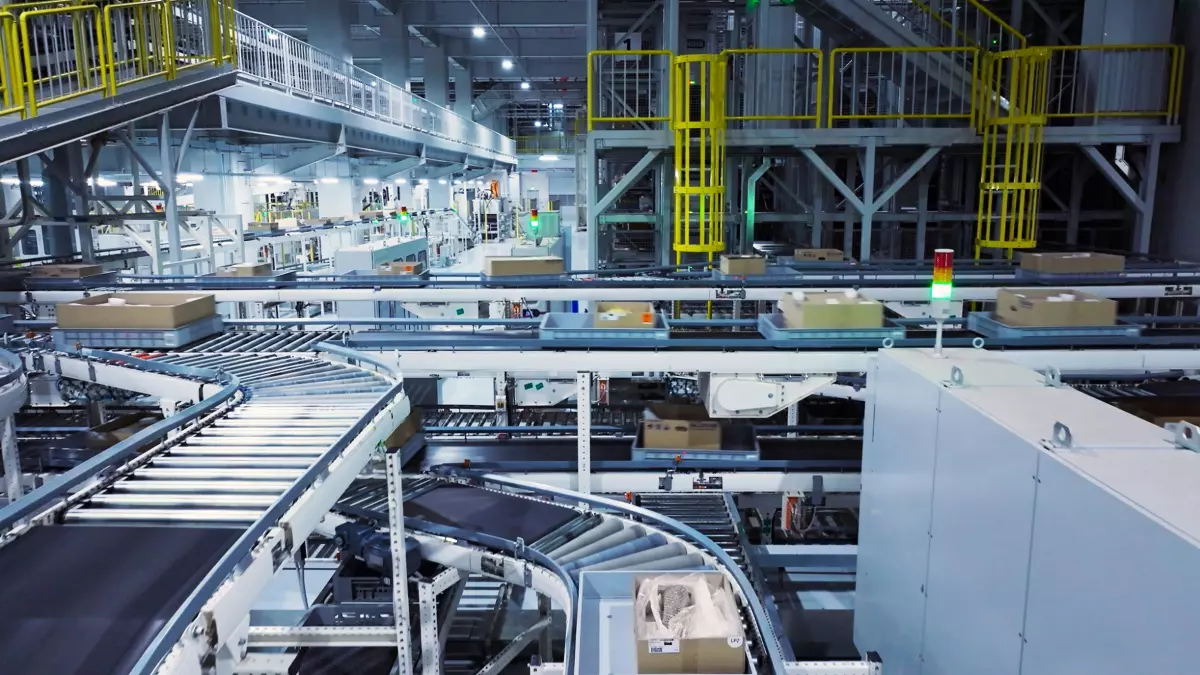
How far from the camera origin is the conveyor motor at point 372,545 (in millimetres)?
4164

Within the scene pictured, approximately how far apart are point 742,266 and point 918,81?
6.19 meters

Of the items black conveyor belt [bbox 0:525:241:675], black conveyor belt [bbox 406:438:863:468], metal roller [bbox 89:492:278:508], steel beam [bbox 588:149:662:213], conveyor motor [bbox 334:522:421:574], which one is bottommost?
conveyor motor [bbox 334:522:421:574]

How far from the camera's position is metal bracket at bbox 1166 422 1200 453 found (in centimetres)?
190

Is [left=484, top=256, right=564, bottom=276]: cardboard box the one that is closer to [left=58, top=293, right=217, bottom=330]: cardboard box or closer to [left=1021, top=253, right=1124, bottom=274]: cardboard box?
[left=58, top=293, right=217, bottom=330]: cardboard box

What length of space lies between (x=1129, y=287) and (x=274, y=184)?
66.8 ft

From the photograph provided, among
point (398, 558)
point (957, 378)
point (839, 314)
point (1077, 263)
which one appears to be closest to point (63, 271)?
point (398, 558)

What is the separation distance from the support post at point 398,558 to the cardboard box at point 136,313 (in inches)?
80.3

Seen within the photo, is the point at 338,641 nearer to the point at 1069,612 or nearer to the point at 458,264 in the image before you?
the point at 1069,612

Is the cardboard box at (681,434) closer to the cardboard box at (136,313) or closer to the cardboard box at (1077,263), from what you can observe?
the cardboard box at (136,313)

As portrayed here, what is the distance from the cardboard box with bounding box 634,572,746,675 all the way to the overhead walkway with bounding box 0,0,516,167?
5992 mm

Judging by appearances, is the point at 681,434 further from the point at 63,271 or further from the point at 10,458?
the point at 63,271

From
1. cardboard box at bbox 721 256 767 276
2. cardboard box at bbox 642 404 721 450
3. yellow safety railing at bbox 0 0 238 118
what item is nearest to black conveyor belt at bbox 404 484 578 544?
cardboard box at bbox 642 404 721 450

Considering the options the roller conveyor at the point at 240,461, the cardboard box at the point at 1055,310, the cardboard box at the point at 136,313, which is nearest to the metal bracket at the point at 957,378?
the roller conveyor at the point at 240,461

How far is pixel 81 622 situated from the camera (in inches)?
79.0
